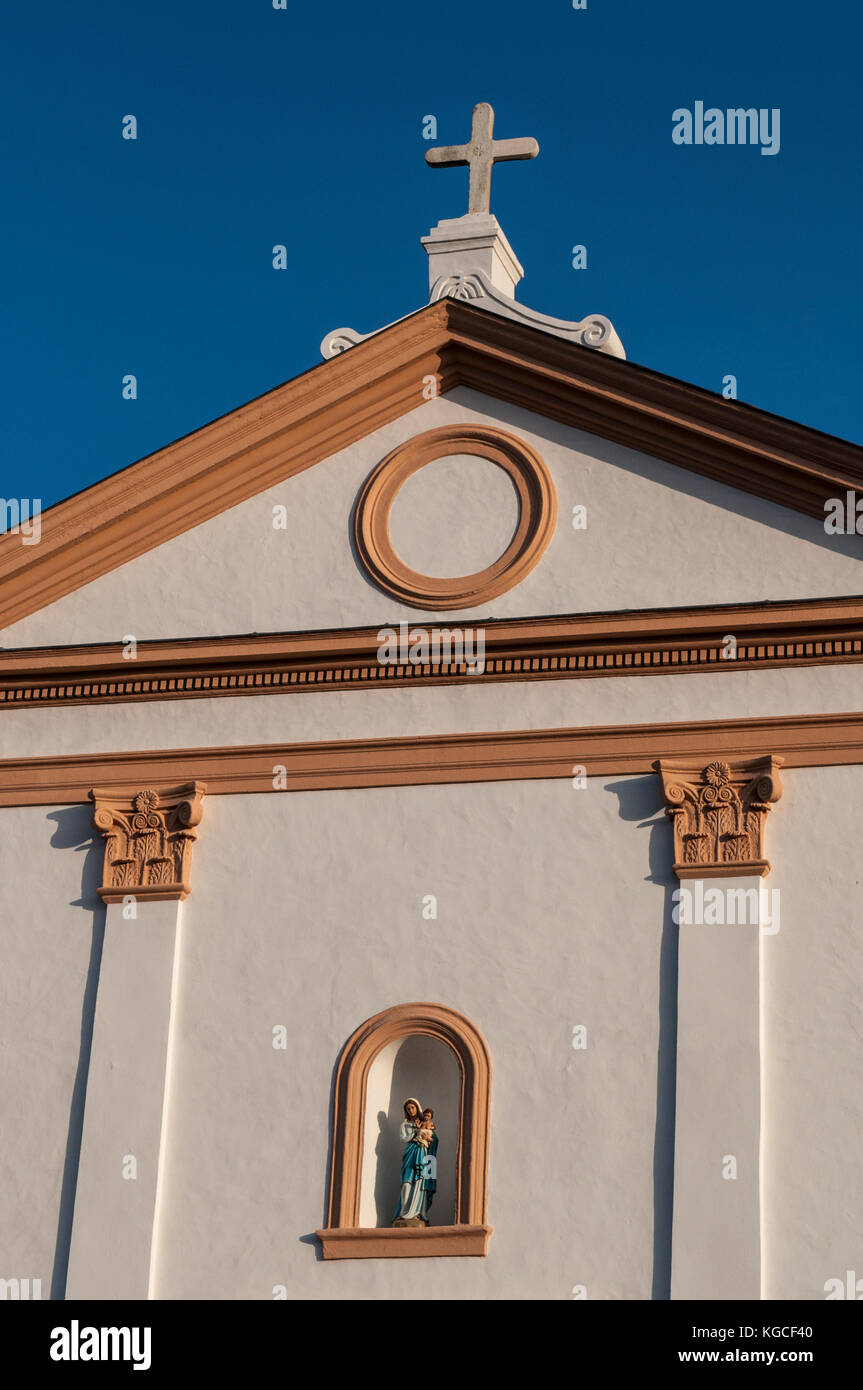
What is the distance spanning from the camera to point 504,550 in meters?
14.3

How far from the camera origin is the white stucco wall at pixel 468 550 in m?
13.8

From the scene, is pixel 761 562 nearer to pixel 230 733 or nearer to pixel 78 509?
pixel 230 733

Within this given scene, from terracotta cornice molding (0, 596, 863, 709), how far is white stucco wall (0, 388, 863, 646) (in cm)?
21

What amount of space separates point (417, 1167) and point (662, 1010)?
1.74 meters

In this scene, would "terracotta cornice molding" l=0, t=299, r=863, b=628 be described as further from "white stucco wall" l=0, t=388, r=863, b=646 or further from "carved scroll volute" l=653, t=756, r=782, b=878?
"carved scroll volute" l=653, t=756, r=782, b=878

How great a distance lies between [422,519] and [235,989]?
11.3ft

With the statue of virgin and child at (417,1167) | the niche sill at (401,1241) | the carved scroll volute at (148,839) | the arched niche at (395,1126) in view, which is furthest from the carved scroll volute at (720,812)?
the carved scroll volute at (148,839)

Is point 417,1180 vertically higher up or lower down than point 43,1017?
lower down

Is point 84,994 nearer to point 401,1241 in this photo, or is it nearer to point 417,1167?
point 417,1167

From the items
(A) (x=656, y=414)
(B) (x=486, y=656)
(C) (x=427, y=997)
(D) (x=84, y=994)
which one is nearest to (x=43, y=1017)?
(D) (x=84, y=994)

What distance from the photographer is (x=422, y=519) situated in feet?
47.7

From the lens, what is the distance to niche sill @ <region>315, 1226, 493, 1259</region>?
40.6 ft
